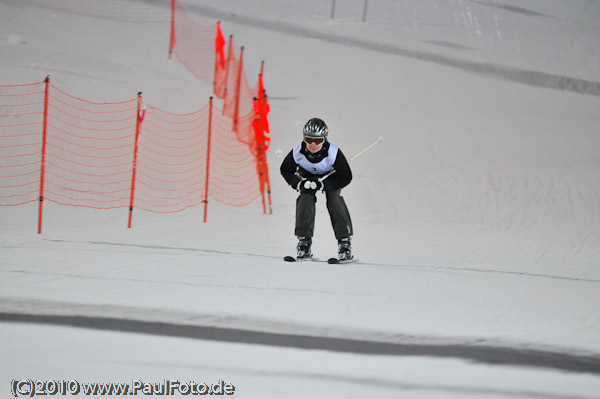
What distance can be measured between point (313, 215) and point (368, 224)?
2302 mm

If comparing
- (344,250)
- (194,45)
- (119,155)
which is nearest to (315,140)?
(344,250)

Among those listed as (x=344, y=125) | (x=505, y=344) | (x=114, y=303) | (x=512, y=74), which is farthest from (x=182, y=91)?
(x=505, y=344)

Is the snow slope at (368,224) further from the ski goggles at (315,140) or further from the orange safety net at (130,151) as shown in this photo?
the ski goggles at (315,140)

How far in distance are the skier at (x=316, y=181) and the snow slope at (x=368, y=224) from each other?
342 millimetres

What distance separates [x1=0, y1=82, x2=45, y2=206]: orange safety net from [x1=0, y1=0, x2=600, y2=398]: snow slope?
53 centimetres

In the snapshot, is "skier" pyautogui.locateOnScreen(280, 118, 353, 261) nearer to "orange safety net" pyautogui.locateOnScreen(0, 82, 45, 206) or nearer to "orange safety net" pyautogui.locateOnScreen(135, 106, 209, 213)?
"orange safety net" pyautogui.locateOnScreen(135, 106, 209, 213)

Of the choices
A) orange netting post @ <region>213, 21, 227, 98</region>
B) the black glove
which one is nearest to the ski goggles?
the black glove

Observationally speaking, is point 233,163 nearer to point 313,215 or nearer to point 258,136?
point 258,136

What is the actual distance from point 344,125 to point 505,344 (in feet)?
25.7

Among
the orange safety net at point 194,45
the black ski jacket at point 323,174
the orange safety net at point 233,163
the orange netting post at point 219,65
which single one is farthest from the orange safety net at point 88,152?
the black ski jacket at point 323,174

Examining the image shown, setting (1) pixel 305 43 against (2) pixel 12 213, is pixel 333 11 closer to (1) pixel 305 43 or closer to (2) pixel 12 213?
(1) pixel 305 43

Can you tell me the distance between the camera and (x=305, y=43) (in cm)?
1345

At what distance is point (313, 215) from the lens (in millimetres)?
4738

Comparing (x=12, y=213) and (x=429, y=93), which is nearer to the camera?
(x=12, y=213)
